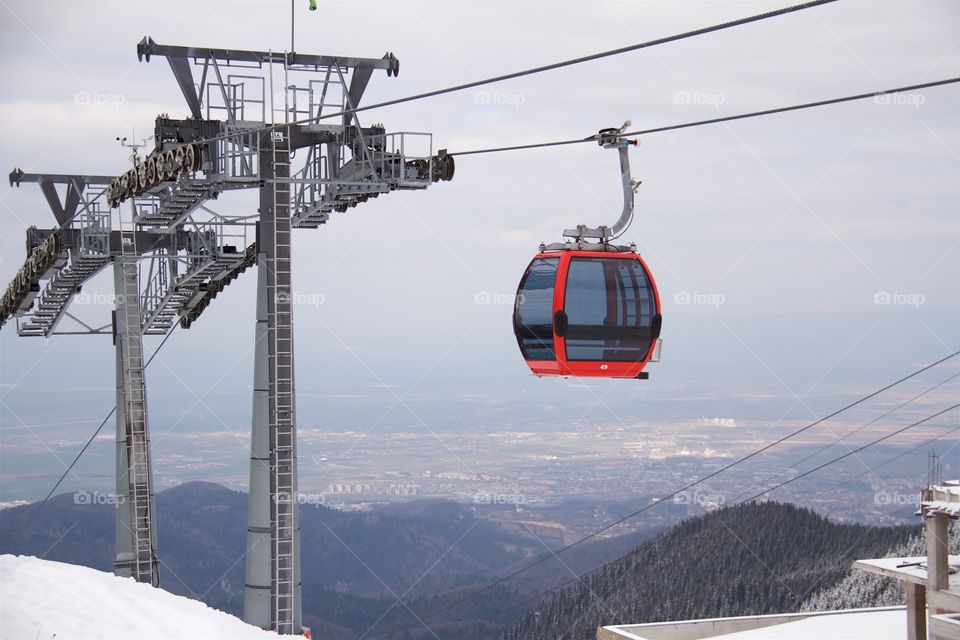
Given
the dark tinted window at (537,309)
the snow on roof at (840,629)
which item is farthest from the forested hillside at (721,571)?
the dark tinted window at (537,309)

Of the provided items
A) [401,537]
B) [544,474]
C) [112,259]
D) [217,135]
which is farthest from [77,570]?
[544,474]

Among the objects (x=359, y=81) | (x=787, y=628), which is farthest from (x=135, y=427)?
(x=787, y=628)

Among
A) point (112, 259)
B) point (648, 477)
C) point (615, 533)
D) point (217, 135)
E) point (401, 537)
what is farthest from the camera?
point (648, 477)

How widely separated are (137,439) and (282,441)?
920 cm

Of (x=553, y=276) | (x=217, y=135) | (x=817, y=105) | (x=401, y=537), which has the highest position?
(x=217, y=135)

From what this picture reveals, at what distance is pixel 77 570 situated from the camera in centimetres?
1102

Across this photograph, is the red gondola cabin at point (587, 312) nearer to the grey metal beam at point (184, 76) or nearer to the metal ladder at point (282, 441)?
the metal ladder at point (282, 441)

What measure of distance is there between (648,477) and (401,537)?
3365cm

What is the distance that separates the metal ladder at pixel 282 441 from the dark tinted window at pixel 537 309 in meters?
3.63

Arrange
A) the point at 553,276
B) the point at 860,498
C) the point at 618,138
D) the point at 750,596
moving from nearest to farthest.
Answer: the point at 618,138, the point at 553,276, the point at 750,596, the point at 860,498

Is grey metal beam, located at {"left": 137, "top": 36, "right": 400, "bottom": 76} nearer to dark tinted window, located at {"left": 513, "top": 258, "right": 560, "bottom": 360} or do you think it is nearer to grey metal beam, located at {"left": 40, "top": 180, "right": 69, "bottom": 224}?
dark tinted window, located at {"left": 513, "top": 258, "right": 560, "bottom": 360}

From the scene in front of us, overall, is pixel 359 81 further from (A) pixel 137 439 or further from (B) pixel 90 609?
(B) pixel 90 609

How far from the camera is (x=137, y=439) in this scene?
2548cm

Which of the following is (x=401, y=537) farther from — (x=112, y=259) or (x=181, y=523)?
(x=112, y=259)
